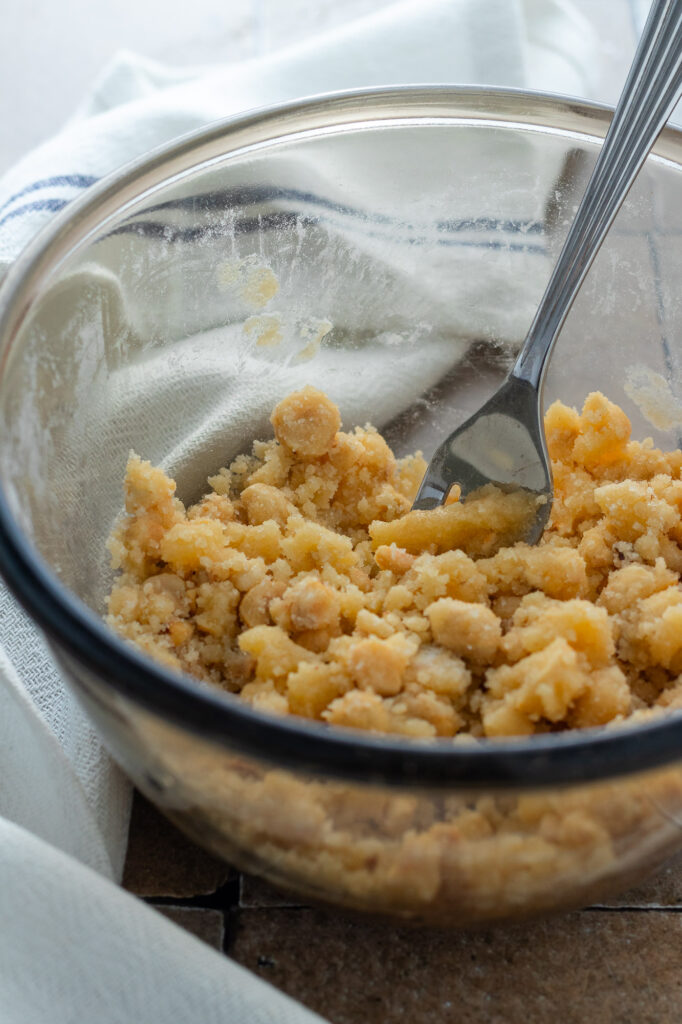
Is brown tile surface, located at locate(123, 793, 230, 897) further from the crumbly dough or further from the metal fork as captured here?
the metal fork

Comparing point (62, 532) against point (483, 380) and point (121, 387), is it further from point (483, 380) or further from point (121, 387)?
point (483, 380)

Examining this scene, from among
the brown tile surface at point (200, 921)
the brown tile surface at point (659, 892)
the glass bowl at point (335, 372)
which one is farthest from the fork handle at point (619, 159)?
the brown tile surface at point (200, 921)

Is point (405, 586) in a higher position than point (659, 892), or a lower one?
higher

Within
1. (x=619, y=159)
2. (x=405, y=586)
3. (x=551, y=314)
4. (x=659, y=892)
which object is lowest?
(x=659, y=892)

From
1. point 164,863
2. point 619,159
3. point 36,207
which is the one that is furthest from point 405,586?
point 36,207

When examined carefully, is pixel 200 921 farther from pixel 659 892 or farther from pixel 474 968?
pixel 659 892

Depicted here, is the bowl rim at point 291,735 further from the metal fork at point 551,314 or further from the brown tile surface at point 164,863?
the metal fork at point 551,314
